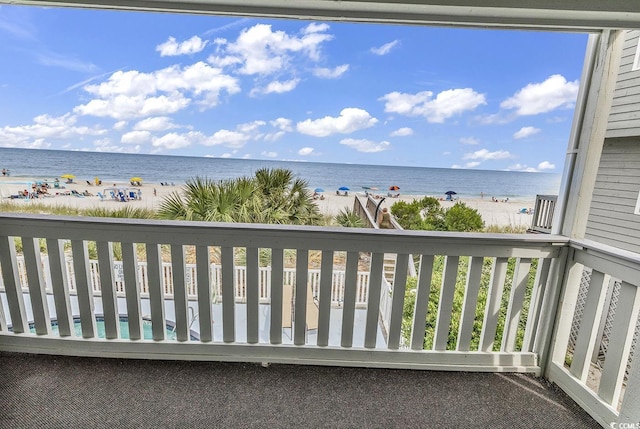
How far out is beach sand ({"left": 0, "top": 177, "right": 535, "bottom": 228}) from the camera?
1.83 meters

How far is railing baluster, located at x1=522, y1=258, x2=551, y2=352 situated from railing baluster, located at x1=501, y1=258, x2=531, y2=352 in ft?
0.19

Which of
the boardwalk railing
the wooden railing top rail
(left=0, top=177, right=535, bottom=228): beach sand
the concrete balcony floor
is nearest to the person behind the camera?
the concrete balcony floor

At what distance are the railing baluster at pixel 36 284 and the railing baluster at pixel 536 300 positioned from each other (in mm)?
2841

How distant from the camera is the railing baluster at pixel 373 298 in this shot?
155 cm

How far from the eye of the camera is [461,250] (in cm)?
153

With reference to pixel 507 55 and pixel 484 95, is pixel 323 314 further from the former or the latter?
pixel 484 95

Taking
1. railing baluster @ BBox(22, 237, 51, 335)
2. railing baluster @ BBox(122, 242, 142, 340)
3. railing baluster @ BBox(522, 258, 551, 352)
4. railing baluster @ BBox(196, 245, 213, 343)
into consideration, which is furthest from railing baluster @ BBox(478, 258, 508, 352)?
railing baluster @ BBox(22, 237, 51, 335)

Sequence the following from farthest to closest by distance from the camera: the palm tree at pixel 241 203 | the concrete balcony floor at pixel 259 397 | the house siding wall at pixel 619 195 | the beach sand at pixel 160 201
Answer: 1. the house siding wall at pixel 619 195
2. the palm tree at pixel 241 203
3. the beach sand at pixel 160 201
4. the concrete balcony floor at pixel 259 397

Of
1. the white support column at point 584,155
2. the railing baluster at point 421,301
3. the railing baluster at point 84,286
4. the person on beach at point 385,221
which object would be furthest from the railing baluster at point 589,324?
the railing baluster at point 84,286

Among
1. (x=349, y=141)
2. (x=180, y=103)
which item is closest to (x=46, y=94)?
(x=180, y=103)

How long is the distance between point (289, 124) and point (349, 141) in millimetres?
1575

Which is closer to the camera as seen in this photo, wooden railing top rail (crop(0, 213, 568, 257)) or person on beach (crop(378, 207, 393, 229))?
wooden railing top rail (crop(0, 213, 568, 257))

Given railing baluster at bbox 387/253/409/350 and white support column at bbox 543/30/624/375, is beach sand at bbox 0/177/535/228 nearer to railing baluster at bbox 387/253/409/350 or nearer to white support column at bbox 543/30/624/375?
white support column at bbox 543/30/624/375

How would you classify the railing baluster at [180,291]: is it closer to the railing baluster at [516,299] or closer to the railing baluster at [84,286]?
the railing baluster at [84,286]
